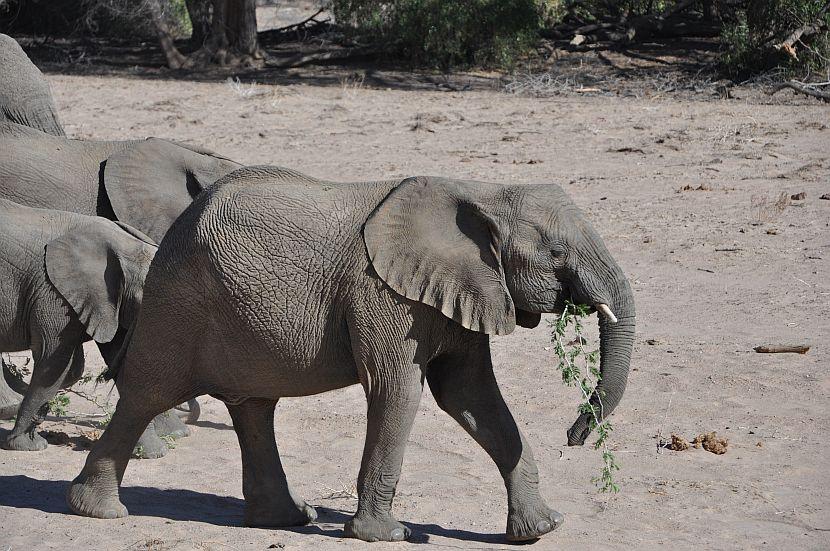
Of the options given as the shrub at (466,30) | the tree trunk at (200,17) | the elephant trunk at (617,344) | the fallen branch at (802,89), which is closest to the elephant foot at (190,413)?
the elephant trunk at (617,344)

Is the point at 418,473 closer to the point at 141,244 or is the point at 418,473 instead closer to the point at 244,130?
the point at 141,244

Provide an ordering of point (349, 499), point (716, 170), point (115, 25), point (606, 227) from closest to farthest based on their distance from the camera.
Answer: point (349, 499) < point (606, 227) < point (716, 170) < point (115, 25)

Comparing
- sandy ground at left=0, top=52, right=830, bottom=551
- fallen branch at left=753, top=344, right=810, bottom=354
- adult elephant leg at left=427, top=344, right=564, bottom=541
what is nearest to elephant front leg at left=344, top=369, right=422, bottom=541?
sandy ground at left=0, top=52, right=830, bottom=551

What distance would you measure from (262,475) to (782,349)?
402 cm

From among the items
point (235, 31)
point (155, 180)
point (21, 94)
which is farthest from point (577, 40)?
point (155, 180)

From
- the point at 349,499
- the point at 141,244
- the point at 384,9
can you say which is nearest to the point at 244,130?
the point at 384,9

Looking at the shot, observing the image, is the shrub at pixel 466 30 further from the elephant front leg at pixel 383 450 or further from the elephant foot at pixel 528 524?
the elephant front leg at pixel 383 450

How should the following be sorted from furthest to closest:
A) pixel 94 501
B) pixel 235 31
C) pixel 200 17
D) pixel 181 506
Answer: pixel 200 17, pixel 235 31, pixel 181 506, pixel 94 501

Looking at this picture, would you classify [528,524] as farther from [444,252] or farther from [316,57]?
[316,57]

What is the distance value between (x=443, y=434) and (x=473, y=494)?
3.39ft

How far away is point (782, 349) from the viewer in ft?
26.6

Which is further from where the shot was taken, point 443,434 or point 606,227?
point 606,227

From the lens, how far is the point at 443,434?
277 inches

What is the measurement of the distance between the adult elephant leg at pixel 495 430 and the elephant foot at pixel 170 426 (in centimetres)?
222
